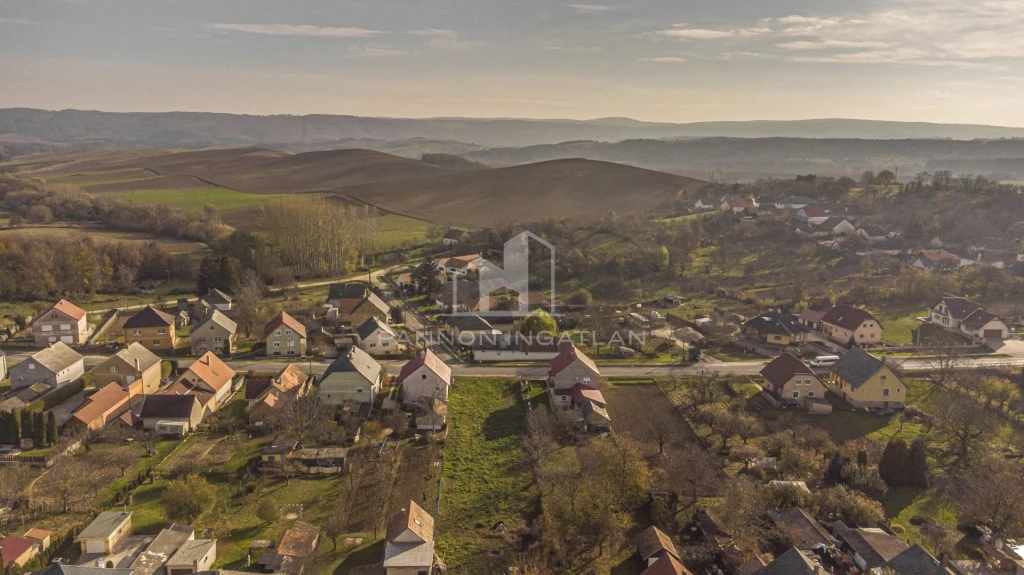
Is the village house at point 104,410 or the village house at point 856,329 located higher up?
the village house at point 856,329

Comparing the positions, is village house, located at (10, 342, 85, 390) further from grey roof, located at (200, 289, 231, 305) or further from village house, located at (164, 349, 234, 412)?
grey roof, located at (200, 289, 231, 305)

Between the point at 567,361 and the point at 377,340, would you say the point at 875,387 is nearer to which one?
the point at 567,361

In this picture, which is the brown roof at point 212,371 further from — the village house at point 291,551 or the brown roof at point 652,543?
the brown roof at point 652,543

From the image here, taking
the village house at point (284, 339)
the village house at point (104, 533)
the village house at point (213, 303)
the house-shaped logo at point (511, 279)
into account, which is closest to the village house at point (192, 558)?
the village house at point (104, 533)

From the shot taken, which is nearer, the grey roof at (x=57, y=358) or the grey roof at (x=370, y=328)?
the grey roof at (x=57, y=358)

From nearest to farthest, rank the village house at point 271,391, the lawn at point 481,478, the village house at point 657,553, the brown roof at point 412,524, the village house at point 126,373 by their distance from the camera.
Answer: the village house at point 657,553
the brown roof at point 412,524
the lawn at point 481,478
the village house at point 271,391
the village house at point 126,373

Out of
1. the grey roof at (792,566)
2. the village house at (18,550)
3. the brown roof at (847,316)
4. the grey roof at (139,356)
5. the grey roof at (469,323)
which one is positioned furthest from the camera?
the grey roof at (469,323)

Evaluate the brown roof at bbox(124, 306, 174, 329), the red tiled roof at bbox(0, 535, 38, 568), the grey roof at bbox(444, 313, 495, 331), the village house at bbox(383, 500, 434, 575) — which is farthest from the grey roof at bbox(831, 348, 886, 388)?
the brown roof at bbox(124, 306, 174, 329)
